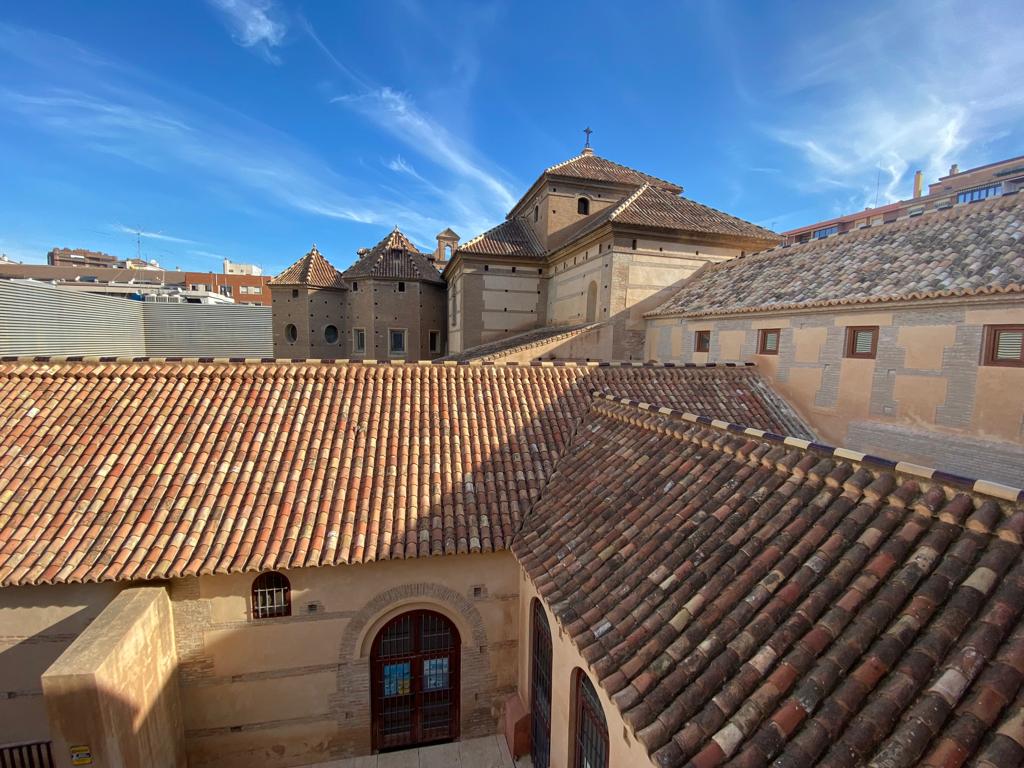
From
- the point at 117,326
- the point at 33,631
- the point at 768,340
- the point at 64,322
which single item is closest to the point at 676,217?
the point at 768,340

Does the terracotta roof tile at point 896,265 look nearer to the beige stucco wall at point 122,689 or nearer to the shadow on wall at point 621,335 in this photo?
the shadow on wall at point 621,335

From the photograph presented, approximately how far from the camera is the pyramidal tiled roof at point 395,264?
25.5 m

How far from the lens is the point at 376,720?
6.86 meters

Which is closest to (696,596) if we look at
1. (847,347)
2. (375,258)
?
(847,347)

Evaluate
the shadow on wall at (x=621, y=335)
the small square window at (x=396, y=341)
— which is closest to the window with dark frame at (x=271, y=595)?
the shadow on wall at (x=621, y=335)

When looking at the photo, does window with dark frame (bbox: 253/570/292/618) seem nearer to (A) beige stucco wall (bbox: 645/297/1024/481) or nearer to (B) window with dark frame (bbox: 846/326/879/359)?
(A) beige stucco wall (bbox: 645/297/1024/481)

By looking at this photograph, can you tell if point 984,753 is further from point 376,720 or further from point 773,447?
point 376,720

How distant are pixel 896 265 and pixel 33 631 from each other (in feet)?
53.0

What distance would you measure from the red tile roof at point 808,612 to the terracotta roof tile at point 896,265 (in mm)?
6960

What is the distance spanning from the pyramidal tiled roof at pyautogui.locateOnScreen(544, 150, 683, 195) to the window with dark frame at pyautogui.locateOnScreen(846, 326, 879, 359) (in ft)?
45.3

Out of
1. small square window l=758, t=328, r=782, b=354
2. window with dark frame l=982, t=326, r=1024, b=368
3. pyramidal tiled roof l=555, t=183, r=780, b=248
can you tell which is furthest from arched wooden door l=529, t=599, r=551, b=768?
pyramidal tiled roof l=555, t=183, r=780, b=248

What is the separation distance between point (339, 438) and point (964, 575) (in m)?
7.18

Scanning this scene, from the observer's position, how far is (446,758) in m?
6.68

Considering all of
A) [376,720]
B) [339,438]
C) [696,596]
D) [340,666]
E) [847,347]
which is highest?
[847,347]
